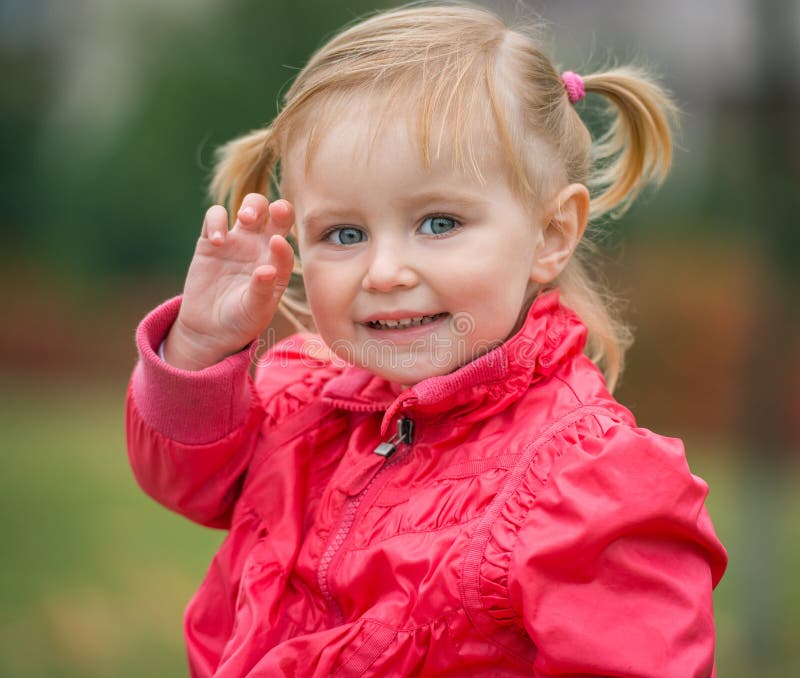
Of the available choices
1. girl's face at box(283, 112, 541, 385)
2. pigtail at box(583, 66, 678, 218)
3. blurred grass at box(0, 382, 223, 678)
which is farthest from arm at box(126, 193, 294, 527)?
blurred grass at box(0, 382, 223, 678)

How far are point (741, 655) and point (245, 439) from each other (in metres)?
2.83

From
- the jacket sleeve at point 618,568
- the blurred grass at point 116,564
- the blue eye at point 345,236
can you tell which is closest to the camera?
the jacket sleeve at point 618,568

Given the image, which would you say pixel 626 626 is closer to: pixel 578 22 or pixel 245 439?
pixel 245 439

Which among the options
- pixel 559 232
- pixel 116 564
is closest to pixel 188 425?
pixel 559 232

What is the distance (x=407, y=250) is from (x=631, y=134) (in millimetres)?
663

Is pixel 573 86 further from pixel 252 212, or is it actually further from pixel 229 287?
pixel 229 287

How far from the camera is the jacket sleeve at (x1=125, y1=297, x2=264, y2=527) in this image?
185 centimetres

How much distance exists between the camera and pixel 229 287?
192 cm

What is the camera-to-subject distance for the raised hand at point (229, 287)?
6.07 feet

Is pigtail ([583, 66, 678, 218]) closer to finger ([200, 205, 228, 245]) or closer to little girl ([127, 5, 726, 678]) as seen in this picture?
little girl ([127, 5, 726, 678])

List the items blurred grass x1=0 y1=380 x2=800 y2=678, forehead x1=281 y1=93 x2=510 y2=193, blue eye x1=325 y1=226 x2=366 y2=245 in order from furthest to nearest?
blurred grass x1=0 y1=380 x2=800 y2=678, blue eye x1=325 y1=226 x2=366 y2=245, forehead x1=281 y1=93 x2=510 y2=193

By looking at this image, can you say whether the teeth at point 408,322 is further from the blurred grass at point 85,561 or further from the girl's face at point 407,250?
the blurred grass at point 85,561

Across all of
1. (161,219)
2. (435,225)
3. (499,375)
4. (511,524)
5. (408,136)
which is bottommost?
(161,219)

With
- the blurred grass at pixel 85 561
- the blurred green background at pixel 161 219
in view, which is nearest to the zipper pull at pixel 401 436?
the blurred grass at pixel 85 561
